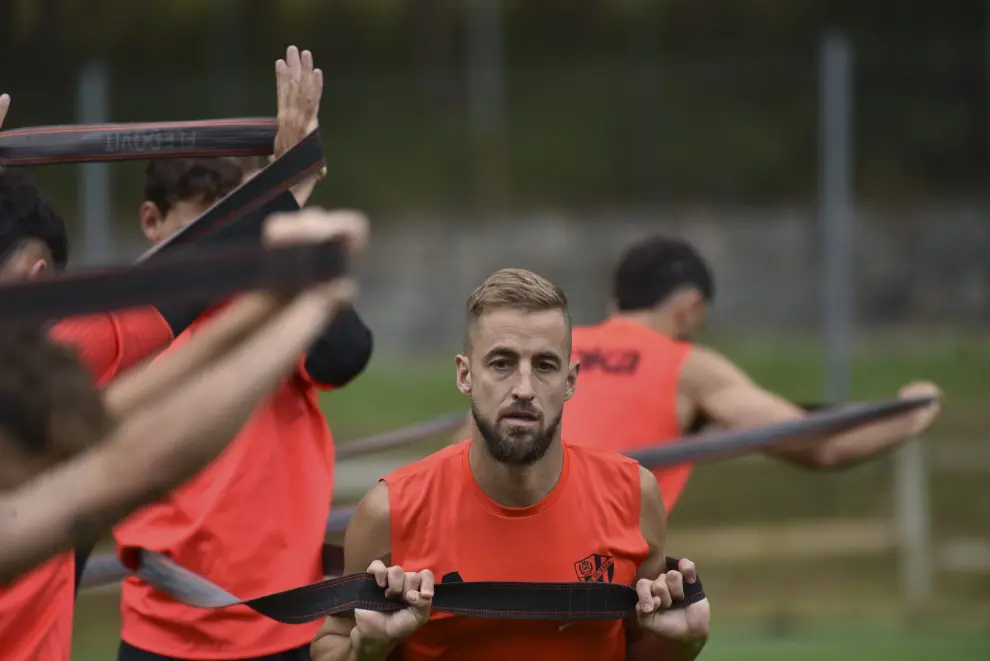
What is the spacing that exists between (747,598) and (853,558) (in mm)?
982

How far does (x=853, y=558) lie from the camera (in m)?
12.0

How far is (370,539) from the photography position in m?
3.85

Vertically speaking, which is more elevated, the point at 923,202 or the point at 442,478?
the point at 923,202

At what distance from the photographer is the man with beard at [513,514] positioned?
12.3 ft

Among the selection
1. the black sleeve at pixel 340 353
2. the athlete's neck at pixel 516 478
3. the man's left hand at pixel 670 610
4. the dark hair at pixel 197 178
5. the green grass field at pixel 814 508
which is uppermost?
the dark hair at pixel 197 178

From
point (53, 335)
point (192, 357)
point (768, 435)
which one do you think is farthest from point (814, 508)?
point (192, 357)

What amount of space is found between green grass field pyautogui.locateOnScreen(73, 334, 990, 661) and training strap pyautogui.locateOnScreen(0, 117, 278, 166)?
6.64 metres

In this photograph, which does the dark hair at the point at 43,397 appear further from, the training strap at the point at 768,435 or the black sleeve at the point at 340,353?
the training strap at the point at 768,435

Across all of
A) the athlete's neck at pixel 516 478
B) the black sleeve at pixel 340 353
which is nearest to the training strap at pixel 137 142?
the black sleeve at pixel 340 353

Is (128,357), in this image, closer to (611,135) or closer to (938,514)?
(938,514)

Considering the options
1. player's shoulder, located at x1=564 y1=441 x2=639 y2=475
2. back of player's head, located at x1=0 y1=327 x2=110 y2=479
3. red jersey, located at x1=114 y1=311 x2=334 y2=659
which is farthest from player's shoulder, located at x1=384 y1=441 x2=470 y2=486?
back of player's head, located at x1=0 y1=327 x2=110 y2=479

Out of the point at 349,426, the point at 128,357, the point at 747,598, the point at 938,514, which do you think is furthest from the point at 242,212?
the point at 349,426

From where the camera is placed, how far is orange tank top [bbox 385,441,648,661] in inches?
148

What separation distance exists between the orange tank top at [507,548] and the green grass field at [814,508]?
6.23 m
